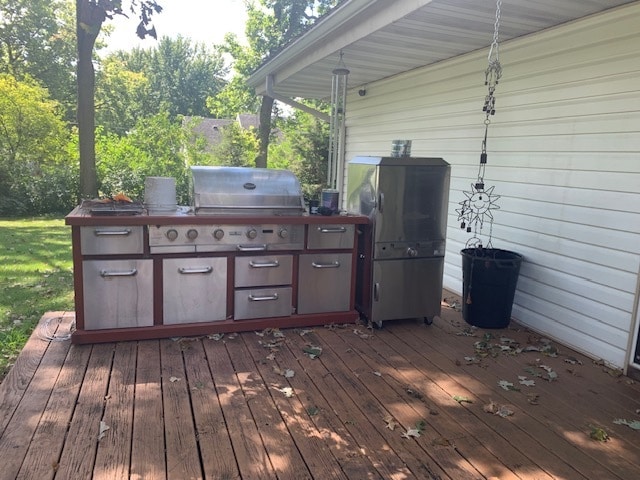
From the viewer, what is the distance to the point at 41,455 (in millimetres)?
2201

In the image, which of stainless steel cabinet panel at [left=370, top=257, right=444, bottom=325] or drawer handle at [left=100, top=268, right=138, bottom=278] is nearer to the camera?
drawer handle at [left=100, top=268, right=138, bottom=278]

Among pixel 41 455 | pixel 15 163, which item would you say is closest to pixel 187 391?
pixel 41 455

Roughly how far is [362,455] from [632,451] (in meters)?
1.37

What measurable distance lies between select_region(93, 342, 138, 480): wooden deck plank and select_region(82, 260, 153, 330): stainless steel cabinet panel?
22cm

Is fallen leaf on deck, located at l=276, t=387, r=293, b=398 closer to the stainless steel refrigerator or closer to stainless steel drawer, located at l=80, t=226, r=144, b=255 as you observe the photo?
the stainless steel refrigerator

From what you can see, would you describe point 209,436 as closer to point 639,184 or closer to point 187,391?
point 187,391

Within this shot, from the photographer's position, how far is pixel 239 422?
2.55 metres

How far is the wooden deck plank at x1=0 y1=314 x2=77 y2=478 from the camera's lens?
7.15 ft

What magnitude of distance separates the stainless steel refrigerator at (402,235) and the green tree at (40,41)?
782 inches

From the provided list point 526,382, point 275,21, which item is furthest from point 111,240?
point 275,21

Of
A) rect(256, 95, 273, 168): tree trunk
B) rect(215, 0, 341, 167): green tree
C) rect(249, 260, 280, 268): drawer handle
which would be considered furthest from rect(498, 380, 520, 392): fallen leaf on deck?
rect(215, 0, 341, 167): green tree

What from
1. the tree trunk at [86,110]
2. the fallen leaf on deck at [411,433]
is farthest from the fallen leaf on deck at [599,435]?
the tree trunk at [86,110]

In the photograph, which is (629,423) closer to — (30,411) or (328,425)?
(328,425)

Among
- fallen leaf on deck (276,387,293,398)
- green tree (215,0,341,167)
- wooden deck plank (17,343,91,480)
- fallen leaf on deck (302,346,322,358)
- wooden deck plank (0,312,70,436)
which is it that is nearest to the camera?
wooden deck plank (17,343,91,480)
